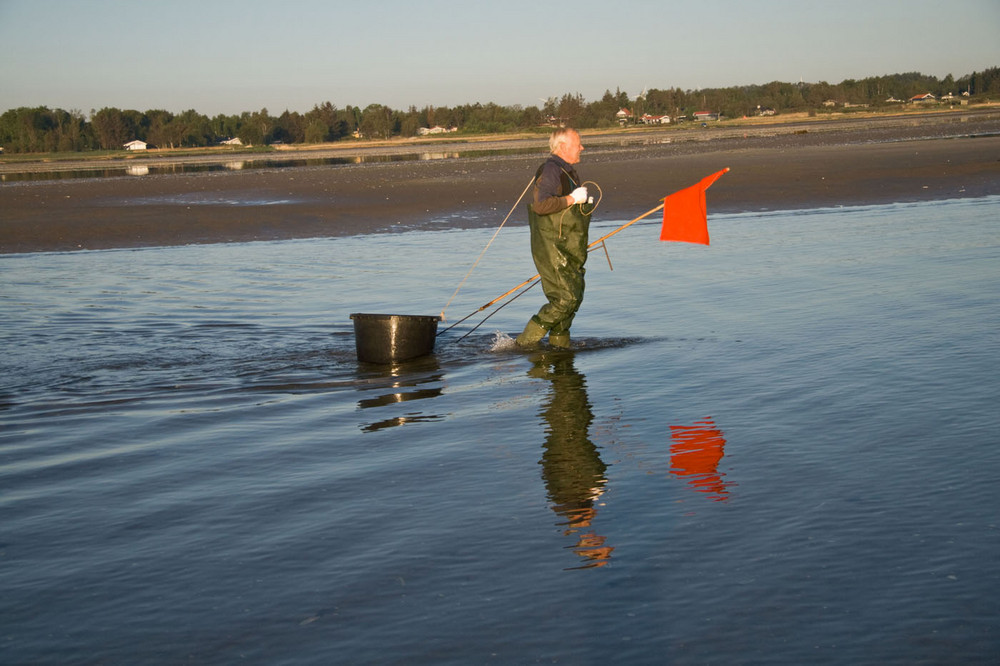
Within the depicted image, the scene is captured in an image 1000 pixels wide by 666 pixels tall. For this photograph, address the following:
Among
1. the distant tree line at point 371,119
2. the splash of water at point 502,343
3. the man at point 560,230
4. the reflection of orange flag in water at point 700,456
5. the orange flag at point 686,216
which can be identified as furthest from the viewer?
the distant tree line at point 371,119

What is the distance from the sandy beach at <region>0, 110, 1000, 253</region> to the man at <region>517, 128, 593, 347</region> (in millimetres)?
11975

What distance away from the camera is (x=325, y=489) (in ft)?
17.4

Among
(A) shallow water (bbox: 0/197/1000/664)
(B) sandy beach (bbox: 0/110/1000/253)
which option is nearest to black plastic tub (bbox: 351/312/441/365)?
(A) shallow water (bbox: 0/197/1000/664)

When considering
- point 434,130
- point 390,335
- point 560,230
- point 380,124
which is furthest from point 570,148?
point 434,130

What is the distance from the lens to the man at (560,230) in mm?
8219

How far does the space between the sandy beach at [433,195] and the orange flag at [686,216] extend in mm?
11613

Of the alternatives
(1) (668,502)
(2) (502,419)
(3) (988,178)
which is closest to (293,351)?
(2) (502,419)

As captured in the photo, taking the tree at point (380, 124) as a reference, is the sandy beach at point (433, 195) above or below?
below

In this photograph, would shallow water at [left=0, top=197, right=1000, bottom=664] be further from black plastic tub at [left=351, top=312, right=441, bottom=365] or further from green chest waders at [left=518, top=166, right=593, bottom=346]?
green chest waders at [left=518, top=166, right=593, bottom=346]

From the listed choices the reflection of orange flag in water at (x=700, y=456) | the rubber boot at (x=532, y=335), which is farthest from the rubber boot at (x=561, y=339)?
the reflection of orange flag in water at (x=700, y=456)

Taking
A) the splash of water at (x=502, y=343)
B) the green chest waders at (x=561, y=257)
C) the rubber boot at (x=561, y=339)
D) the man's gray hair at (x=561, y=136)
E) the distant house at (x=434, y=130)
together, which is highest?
the distant house at (x=434, y=130)

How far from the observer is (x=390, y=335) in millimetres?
8320

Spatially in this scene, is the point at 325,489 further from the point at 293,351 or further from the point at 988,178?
the point at 988,178

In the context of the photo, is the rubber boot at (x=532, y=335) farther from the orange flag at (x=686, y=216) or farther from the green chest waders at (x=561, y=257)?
the orange flag at (x=686, y=216)
